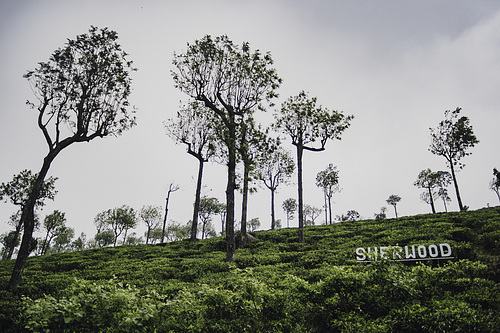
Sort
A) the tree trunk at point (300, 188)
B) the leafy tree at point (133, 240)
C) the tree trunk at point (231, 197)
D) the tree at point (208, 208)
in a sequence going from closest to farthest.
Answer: the tree trunk at point (231, 197), the tree trunk at point (300, 188), the tree at point (208, 208), the leafy tree at point (133, 240)

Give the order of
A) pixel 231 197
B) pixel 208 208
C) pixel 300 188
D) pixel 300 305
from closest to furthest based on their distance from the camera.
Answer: pixel 300 305, pixel 231 197, pixel 300 188, pixel 208 208

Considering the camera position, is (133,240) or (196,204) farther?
(133,240)

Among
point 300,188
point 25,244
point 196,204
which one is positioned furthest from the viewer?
point 196,204

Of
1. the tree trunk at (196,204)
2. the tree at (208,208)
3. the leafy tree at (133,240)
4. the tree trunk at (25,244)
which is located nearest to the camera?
the tree trunk at (25,244)

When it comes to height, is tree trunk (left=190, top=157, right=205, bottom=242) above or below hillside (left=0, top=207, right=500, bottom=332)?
above

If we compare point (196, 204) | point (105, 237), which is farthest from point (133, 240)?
point (196, 204)

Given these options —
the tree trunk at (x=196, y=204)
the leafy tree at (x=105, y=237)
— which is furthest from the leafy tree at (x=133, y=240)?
the tree trunk at (x=196, y=204)

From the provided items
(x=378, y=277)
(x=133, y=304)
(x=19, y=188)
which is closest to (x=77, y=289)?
(x=133, y=304)

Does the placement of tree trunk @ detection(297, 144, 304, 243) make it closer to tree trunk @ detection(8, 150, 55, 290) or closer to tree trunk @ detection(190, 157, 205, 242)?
tree trunk @ detection(190, 157, 205, 242)

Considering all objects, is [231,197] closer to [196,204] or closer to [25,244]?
[25,244]

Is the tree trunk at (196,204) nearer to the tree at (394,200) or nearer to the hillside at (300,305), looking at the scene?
the hillside at (300,305)

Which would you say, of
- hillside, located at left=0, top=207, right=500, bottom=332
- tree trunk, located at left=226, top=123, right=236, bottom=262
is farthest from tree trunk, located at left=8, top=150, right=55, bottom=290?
tree trunk, located at left=226, top=123, right=236, bottom=262

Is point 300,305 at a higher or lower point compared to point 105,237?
lower

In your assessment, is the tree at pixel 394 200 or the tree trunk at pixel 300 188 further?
the tree at pixel 394 200
